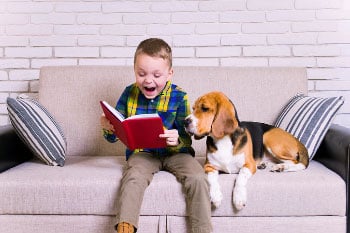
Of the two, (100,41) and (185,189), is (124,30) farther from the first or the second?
(185,189)

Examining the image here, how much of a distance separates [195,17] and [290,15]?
592 mm

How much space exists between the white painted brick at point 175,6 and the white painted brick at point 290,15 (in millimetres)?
472

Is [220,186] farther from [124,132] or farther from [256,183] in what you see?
[124,132]

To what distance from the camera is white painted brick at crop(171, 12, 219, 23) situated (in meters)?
3.05

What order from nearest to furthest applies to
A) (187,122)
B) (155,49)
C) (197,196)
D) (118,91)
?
(197,196) → (187,122) → (155,49) → (118,91)

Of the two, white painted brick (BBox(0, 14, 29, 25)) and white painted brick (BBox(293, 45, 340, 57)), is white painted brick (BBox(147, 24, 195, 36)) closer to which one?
white painted brick (BBox(293, 45, 340, 57))

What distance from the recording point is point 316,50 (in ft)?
10.0

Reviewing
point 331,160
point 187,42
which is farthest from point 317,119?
point 187,42

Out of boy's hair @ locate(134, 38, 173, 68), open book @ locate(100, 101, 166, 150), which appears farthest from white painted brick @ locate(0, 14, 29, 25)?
open book @ locate(100, 101, 166, 150)

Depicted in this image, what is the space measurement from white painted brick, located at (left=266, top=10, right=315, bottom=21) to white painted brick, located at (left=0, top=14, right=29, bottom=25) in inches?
60.3

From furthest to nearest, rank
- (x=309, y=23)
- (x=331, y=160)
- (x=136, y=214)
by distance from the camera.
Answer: (x=309, y=23), (x=331, y=160), (x=136, y=214)

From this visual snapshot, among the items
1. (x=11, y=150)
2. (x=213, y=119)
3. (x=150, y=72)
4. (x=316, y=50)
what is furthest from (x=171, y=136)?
(x=316, y=50)

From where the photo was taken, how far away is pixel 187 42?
3.07 metres

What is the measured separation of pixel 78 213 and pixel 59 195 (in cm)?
11
